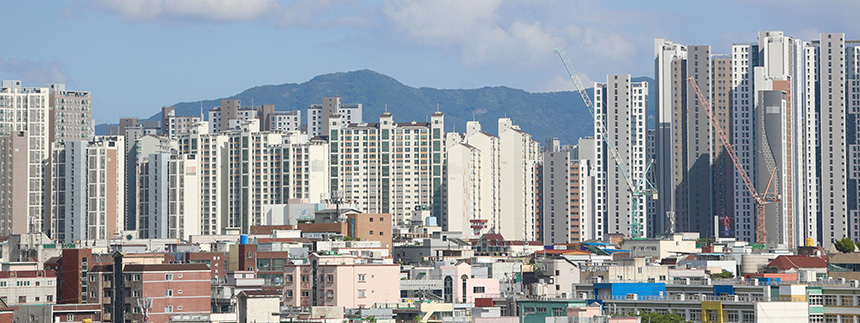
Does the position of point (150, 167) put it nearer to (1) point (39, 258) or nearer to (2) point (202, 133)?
(2) point (202, 133)

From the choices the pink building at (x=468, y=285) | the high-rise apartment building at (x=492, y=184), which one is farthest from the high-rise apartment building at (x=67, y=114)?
the pink building at (x=468, y=285)

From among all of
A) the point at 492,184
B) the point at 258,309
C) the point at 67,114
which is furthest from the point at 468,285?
the point at 67,114

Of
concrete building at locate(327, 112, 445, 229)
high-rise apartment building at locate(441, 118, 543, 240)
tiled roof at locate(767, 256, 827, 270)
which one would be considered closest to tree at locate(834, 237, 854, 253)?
tiled roof at locate(767, 256, 827, 270)

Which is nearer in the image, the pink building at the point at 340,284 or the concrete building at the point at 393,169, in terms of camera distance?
the pink building at the point at 340,284

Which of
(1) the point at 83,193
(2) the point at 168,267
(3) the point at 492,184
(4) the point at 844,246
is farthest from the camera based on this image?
(3) the point at 492,184

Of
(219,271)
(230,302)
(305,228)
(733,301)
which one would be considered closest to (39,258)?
(219,271)

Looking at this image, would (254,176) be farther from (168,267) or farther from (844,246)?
(168,267)

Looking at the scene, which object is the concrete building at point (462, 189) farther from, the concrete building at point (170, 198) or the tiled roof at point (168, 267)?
the tiled roof at point (168, 267)
